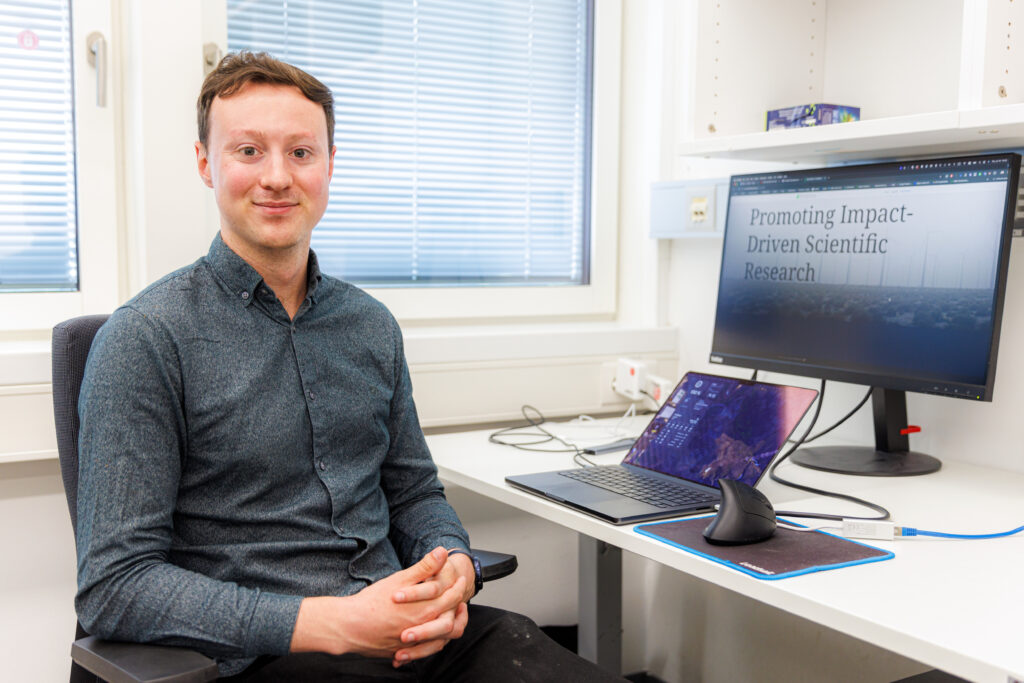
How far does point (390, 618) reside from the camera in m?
1.09

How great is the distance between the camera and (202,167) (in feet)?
4.32

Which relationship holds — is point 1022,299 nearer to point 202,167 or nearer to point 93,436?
point 202,167

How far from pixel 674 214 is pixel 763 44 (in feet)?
1.41

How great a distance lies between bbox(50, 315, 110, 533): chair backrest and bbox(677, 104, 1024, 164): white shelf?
1136mm

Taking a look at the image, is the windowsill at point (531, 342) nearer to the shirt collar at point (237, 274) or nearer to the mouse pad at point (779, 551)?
the shirt collar at point (237, 274)

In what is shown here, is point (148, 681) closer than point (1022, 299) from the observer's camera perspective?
Yes

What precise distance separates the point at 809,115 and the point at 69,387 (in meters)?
1.40

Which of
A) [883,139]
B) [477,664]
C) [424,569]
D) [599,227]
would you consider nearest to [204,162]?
[424,569]

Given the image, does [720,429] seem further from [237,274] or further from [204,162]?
[204,162]

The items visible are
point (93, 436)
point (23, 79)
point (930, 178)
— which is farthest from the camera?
point (23, 79)

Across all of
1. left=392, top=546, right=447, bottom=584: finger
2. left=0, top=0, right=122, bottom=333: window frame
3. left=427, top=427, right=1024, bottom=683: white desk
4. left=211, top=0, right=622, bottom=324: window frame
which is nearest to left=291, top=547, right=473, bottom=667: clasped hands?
left=392, top=546, right=447, bottom=584: finger

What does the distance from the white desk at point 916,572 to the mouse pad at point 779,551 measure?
0.01 metres

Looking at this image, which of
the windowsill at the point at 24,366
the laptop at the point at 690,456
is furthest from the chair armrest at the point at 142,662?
the windowsill at the point at 24,366

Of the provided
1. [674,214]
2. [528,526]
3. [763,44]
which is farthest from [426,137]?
[528,526]
